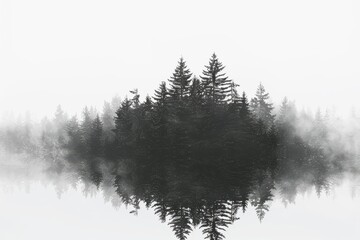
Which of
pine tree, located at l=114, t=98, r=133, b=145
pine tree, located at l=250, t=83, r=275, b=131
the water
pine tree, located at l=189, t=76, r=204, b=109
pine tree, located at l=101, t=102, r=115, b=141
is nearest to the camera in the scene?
the water

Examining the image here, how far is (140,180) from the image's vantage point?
36219 mm

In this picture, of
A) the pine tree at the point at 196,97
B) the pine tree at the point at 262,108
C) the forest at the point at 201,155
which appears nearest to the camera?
the forest at the point at 201,155

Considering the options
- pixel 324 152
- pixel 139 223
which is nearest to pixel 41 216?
pixel 139 223

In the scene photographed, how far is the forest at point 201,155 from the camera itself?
79.2 feet

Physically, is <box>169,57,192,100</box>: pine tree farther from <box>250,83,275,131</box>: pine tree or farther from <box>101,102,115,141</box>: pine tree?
<box>101,102,115,141</box>: pine tree

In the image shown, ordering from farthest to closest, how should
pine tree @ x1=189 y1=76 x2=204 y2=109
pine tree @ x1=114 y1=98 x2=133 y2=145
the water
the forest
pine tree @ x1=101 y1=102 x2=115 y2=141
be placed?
pine tree @ x1=101 y1=102 x2=115 y2=141, pine tree @ x1=114 y1=98 x2=133 y2=145, pine tree @ x1=189 y1=76 x2=204 y2=109, the forest, the water

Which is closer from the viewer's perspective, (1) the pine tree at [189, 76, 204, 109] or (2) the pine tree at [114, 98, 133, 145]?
(1) the pine tree at [189, 76, 204, 109]

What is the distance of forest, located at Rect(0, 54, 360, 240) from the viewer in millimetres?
24141

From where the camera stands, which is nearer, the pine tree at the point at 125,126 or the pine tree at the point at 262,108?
the pine tree at the point at 125,126

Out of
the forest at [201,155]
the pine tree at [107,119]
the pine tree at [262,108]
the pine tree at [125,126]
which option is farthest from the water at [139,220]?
the pine tree at [107,119]

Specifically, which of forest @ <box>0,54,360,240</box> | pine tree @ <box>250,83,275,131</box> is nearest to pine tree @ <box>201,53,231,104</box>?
forest @ <box>0,54,360,240</box>

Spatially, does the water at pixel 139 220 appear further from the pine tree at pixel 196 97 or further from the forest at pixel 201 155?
the pine tree at pixel 196 97

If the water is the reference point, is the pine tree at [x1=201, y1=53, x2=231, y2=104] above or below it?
above

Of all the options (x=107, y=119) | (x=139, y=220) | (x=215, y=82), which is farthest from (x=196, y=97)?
(x=107, y=119)
